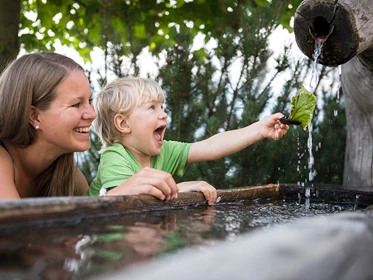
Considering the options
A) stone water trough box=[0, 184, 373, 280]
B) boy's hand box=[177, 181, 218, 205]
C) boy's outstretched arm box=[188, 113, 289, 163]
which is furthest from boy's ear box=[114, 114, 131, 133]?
stone water trough box=[0, 184, 373, 280]

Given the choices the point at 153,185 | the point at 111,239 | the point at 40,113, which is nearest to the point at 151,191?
the point at 153,185

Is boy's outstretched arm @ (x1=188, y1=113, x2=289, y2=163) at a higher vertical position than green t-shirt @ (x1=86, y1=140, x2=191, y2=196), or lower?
higher

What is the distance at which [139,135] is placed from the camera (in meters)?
2.83

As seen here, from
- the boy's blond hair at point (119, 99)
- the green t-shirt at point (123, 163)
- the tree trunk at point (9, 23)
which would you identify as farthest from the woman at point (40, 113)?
the tree trunk at point (9, 23)

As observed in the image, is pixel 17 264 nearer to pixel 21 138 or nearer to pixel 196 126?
pixel 21 138

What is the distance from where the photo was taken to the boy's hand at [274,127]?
2.76m

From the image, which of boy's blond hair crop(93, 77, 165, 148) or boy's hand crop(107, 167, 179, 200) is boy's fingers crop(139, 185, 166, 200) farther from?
boy's blond hair crop(93, 77, 165, 148)

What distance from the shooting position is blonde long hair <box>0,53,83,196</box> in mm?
2441

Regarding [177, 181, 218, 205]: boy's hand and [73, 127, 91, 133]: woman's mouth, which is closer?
[177, 181, 218, 205]: boy's hand

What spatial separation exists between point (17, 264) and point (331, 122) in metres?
4.15

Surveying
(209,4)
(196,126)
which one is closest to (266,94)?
(196,126)

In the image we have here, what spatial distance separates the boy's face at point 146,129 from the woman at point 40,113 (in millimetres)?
336

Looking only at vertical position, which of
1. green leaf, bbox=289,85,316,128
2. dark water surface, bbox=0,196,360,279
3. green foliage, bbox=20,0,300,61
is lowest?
dark water surface, bbox=0,196,360,279

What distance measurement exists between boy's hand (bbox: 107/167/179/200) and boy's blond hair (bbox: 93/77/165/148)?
791 mm
